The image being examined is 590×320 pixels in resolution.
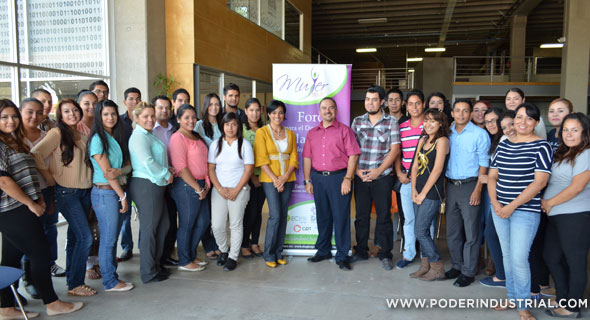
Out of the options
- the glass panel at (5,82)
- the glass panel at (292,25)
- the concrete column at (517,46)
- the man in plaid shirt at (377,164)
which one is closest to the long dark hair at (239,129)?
the man in plaid shirt at (377,164)

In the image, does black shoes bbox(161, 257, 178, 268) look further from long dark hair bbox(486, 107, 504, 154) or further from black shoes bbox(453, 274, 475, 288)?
long dark hair bbox(486, 107, 504, 154)

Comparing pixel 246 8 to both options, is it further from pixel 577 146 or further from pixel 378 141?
pixel 577 146

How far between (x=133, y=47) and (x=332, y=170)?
160 inches

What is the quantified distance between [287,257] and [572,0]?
441 inches

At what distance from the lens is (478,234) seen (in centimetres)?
353

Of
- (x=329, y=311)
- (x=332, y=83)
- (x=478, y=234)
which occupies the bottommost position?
(x=329, y=311)

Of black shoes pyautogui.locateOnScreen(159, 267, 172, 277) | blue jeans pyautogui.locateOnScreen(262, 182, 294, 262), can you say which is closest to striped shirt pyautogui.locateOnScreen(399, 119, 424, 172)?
blue jeans pyautogui.locateOnScreen(262, 182, 294, 262)

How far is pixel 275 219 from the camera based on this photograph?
4.07 m

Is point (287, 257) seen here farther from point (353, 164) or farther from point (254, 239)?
point (353, 164)

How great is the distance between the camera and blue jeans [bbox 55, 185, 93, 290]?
317 centimetres

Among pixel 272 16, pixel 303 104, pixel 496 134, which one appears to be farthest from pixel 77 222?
pixel 272 16

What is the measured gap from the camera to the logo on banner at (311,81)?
4.24 m

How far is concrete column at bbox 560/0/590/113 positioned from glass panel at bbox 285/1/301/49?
7.54m

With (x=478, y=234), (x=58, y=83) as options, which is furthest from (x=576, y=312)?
(x=58, y=83)
